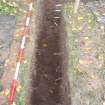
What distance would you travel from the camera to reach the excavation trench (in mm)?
7855

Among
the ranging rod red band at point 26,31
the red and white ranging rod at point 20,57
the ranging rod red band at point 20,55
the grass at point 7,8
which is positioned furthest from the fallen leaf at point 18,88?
the grass at point 7,8

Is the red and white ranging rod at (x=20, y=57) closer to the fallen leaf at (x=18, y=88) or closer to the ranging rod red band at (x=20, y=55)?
the ranging rod red band at (x=20, y=55)

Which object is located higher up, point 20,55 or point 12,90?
point 20,55

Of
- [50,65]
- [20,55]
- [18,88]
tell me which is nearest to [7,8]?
[20,55]

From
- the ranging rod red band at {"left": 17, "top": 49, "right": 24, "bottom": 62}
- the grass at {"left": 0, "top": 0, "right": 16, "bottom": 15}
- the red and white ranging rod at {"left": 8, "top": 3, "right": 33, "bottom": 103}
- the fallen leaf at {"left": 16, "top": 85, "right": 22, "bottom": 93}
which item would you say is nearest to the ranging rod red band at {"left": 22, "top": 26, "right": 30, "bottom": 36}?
the red and white ranging rod at {"left": 8, "top": 3, "right": 33, "bottom": 103}

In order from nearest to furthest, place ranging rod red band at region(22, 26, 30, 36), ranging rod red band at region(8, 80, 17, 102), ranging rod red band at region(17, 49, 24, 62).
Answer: ranging rod red band at region(8, 80, 17, 102), ranging rod red band at region(17, 49, 24, 62), ranging rod red band at region(22, 26, 30, 36)

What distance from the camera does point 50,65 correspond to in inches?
354

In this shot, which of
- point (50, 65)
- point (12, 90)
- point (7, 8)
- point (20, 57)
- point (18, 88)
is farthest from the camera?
point (7, 8)

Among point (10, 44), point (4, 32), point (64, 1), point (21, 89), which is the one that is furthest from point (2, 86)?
point (64, 1)

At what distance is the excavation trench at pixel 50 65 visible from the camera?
7855mm

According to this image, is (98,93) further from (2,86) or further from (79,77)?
(2,86)

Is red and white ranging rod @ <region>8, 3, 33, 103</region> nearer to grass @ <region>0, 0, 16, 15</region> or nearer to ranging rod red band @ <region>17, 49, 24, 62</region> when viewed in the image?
ranging rod red band @ <region>17, 49, 24, 62</region>

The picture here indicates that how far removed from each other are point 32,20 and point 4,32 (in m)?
1.41

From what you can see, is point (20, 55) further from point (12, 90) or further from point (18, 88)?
point (12, 90)
